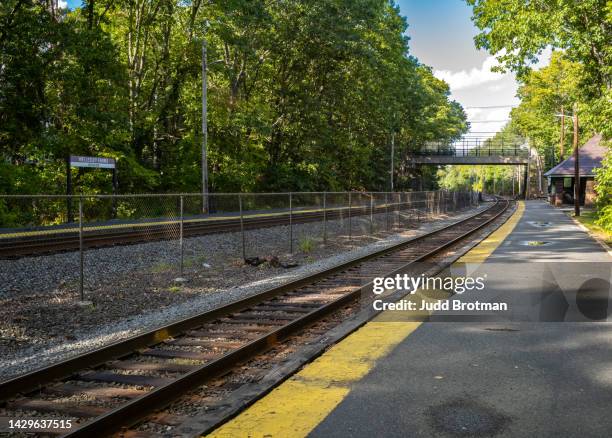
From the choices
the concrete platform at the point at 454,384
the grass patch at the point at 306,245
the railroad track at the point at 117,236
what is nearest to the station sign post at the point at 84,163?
the railroad track at the point at 117,236

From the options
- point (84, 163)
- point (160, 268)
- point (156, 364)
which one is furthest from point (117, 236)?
point (156, 364)

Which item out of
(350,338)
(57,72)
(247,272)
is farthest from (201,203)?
(350,338)

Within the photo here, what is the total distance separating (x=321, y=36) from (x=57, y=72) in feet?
59.1

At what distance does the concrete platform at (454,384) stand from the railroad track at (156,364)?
79 centimetres

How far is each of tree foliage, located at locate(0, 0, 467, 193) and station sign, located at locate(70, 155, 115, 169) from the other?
5.57ft

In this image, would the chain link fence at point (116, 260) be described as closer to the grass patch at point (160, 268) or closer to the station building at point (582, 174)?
the grass patch at point (160, 268)

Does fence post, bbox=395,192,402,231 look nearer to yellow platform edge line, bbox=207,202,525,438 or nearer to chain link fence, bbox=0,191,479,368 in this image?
chain link fence, bbox=0,191,479,368

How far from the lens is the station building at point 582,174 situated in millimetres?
44228

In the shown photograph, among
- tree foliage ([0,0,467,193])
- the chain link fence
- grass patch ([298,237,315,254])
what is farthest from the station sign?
grass patch ([298,237,315,254])

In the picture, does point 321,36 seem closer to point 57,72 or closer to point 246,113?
point 246,113

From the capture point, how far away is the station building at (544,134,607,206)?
44228mm

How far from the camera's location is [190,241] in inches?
611

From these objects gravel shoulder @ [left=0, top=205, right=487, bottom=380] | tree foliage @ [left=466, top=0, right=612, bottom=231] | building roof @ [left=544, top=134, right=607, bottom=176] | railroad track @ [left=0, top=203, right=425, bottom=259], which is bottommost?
gravel shoulder @ [left=0, top=205, right=487, bottom=380]

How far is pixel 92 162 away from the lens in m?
20.4
